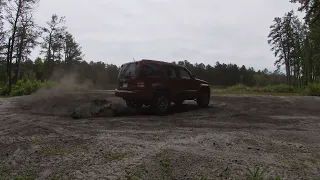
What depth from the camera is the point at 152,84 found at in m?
10.6

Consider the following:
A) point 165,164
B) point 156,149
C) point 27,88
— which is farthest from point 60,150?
point 27,88

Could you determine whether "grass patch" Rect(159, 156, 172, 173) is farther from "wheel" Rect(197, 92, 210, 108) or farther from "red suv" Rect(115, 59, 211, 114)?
"wheel" Rect(197, 92, 210, 108)

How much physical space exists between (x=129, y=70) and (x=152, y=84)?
1053 mm

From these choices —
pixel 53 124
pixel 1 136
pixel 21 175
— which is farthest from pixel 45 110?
pixel 21 175

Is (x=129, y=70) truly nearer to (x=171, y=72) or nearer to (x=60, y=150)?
(x=171, y=72)

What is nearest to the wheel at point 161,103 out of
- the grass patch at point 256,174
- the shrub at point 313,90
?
the grass patch at point 256,174

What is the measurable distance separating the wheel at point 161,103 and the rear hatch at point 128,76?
984 millimetres

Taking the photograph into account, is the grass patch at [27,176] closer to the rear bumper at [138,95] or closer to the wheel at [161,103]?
the rear bumper at [138,95]

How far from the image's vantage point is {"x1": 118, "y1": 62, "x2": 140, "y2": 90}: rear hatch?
34.7ft

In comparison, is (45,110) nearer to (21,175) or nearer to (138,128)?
(138,128)

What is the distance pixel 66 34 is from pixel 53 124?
46178mm

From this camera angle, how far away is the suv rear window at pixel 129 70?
417 inches

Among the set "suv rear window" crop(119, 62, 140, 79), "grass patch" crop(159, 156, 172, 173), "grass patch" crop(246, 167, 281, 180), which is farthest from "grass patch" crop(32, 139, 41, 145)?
"suv rear window" crop(119, 62, 140, 79)

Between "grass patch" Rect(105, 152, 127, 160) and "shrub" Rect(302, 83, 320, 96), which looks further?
"shrub" Rect(302, 83, 320, 96)
